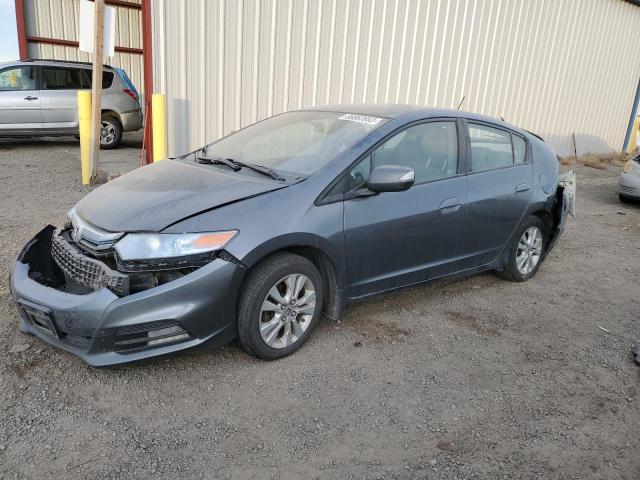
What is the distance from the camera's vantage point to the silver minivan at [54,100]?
10633 millimetres

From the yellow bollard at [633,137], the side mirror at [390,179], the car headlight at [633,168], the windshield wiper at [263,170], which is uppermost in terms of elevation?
the side mirror at [390,179]

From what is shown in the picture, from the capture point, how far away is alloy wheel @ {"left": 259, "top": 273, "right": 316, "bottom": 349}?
3334 mm

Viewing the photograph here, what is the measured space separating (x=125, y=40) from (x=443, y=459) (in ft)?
53.8

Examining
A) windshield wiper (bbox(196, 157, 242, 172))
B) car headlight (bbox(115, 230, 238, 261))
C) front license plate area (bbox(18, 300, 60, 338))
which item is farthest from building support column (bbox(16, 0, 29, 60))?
car headlight (bbox(115, 230, 238, 261))

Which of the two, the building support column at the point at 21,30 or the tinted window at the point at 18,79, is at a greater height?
the building support column at the point at 21,30

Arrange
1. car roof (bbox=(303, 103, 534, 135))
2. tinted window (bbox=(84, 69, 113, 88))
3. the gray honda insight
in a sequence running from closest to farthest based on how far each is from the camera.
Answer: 1. the gray honda insight
2. car roof (bbox=(303, 103, 534, 135))
3. tinted window (bbox=(84, 69, 113, 88))

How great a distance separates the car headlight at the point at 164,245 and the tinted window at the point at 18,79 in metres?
9.43

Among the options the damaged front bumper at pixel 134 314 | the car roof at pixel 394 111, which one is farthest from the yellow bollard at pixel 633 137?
the damaged front bumper at pixel 134 314

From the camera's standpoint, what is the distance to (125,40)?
16234 millimetres

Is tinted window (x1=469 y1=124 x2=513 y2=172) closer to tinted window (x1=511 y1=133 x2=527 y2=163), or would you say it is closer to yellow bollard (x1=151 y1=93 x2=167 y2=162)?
tinted window (x1=511 y1=133 x2=527 y2=163)

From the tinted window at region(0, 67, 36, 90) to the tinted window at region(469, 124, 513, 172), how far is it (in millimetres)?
9518

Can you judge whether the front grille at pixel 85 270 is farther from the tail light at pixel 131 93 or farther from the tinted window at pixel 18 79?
the tail light at pixel 131 93

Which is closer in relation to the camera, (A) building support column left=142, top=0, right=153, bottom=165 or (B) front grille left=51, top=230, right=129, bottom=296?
(B) front grille left=51, top=230, right=129, bottom=296

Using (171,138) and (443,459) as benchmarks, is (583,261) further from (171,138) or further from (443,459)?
(171,138)
